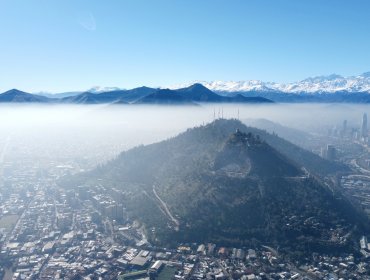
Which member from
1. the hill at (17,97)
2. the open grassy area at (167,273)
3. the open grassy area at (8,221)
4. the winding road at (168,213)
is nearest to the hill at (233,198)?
the winding road at (168,213)

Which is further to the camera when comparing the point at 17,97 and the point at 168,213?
the point at 17,97

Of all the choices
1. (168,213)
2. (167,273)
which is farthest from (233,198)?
(167,273)

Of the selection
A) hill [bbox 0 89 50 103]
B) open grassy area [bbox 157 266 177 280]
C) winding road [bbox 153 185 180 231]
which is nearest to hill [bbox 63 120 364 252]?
winding road [bbox 153 185 180 231]

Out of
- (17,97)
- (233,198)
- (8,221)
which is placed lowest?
(8,221)

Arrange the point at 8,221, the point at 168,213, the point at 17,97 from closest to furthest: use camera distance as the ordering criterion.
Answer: the point at 168,213
the point at 8,221
the point at 17,97

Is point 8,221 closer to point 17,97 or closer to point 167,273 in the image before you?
point 167,273
